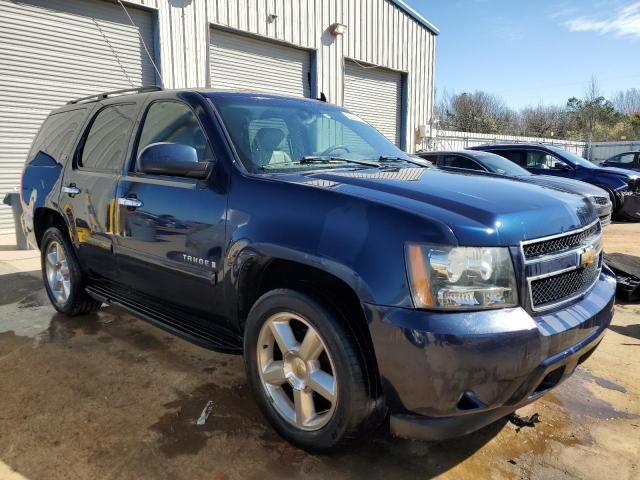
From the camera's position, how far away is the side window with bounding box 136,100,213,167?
305 cm

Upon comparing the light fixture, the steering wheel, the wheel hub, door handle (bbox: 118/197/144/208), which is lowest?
the wheel hub

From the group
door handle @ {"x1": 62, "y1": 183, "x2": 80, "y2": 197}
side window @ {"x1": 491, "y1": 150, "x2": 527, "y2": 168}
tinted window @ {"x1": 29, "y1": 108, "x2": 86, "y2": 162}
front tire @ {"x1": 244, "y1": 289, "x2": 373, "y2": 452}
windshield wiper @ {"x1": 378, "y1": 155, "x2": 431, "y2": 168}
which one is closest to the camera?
front tire @ {"x1": 244, "y1": 289, "x2": 373, "y2": 452}

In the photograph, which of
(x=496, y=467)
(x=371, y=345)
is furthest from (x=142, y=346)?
(x=496, y=467)

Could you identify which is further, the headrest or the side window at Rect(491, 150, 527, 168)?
the side window at Rect(491, 150, 527, 168)

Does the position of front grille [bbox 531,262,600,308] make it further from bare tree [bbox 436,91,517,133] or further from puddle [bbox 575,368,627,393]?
bare tree [bbox 436,91,517,133]

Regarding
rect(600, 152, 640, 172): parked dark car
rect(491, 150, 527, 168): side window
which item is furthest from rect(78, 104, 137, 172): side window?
rect(600, 152, 640, 172): parked dark car

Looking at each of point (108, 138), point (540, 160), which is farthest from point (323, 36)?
point (108, 138)

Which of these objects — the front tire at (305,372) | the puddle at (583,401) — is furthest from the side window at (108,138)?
the puddle at (583,401)

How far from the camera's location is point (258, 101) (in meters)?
3.33

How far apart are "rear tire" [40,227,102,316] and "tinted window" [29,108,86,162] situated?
0.71m

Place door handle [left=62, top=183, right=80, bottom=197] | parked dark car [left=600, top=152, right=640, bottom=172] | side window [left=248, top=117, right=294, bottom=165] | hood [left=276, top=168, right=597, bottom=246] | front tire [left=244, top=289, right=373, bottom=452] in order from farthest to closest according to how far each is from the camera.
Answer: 1. parked dark car [left=600, top=152, right=640, bottom=172]
2. door handle [left=62, top=183, right=80, bottom=197]
3. side window [left=248, top=117, right=294, bottom=165]
4. front tire [left=244, top=289, right=373, bottom=452]
5. hood [left=276, top=168, right=597, bottom=246]

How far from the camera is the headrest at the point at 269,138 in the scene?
299 centimetres

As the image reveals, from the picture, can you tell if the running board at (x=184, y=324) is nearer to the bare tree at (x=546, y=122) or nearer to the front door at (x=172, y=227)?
the front door at (x=172, y=227)

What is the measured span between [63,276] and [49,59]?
651 centimetres
